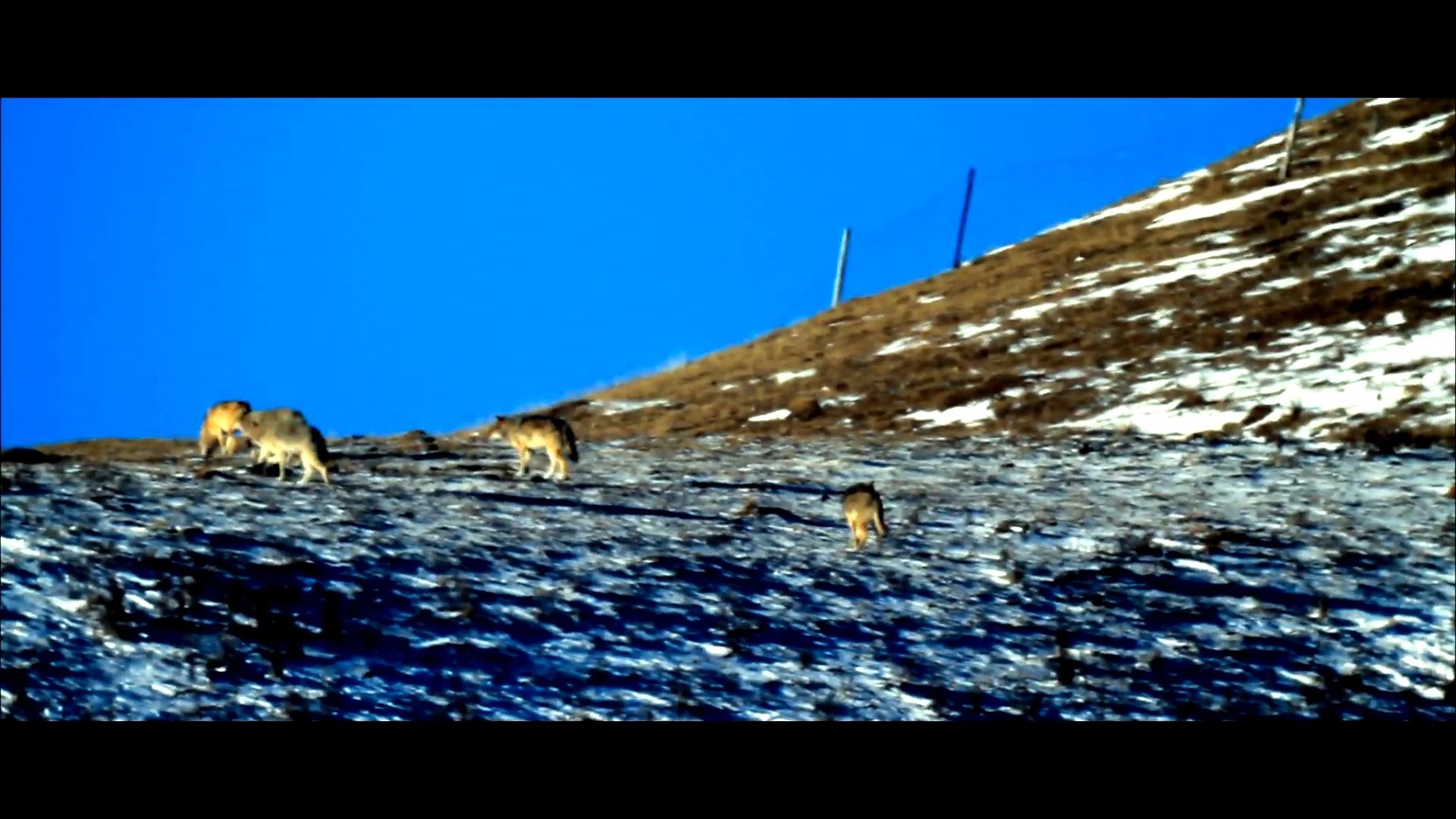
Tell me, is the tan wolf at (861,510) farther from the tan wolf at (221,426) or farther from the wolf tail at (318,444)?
the tan wolf at (221,426)

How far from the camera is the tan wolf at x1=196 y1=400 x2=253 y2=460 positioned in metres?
23.5

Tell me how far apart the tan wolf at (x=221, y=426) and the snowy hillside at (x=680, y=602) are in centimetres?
165

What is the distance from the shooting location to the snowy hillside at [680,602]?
12688 mm

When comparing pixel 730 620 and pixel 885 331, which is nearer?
pixel 730 620

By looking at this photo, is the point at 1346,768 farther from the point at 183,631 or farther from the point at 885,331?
the point at 885,331

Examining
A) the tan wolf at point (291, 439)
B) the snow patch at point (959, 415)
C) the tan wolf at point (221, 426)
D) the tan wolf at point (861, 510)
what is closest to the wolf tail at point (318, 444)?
the tan wolf at point (291, 439)

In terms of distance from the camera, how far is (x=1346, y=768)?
6539 millimetres

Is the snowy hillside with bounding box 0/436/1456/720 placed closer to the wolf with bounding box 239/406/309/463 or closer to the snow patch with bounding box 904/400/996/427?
the wolf with bounding box 239/406/309/463

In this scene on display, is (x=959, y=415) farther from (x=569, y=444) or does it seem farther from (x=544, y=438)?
(x=544, y=438)

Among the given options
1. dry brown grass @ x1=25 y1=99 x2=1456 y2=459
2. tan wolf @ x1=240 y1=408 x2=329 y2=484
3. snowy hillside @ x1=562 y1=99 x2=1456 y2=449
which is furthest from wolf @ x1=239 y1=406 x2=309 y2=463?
snowy hillside @ x1=562 y1=99 x2=1456 y2=449

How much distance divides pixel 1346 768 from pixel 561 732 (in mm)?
3462

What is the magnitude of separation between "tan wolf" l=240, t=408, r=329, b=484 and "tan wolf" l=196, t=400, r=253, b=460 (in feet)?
8.11
